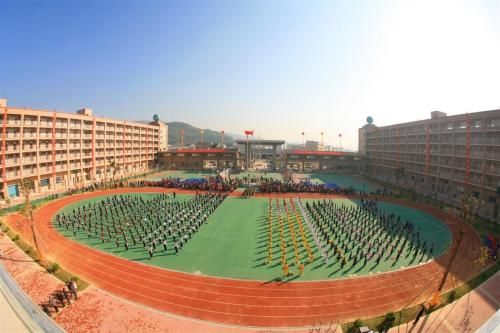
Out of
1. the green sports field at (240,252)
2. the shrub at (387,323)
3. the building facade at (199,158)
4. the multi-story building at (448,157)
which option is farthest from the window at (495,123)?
the building facade at (199,158)

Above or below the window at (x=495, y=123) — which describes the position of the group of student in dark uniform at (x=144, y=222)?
below

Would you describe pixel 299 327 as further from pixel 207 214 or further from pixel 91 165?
pixel 91 165

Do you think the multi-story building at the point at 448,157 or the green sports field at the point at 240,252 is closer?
the green sports field at the point at 240,252

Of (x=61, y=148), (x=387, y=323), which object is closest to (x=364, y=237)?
(x=387, y=323)

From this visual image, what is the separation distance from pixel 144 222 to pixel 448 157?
163 ft

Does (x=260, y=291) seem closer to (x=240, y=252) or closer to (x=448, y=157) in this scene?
(x=240, y=252)

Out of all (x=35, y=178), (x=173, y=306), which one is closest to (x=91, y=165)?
(x=35, y=178)

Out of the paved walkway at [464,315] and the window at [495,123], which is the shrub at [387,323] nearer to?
the paved walkway at [464,315]

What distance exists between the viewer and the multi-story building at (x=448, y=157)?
3678cm

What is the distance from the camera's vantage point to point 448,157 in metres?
46.5

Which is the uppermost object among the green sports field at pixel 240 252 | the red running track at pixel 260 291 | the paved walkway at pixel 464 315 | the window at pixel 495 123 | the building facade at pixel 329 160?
the window at pixel 495 123

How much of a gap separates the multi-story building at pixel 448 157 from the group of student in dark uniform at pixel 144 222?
37.3 metres

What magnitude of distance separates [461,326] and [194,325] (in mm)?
13875

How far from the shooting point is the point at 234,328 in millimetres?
13602
